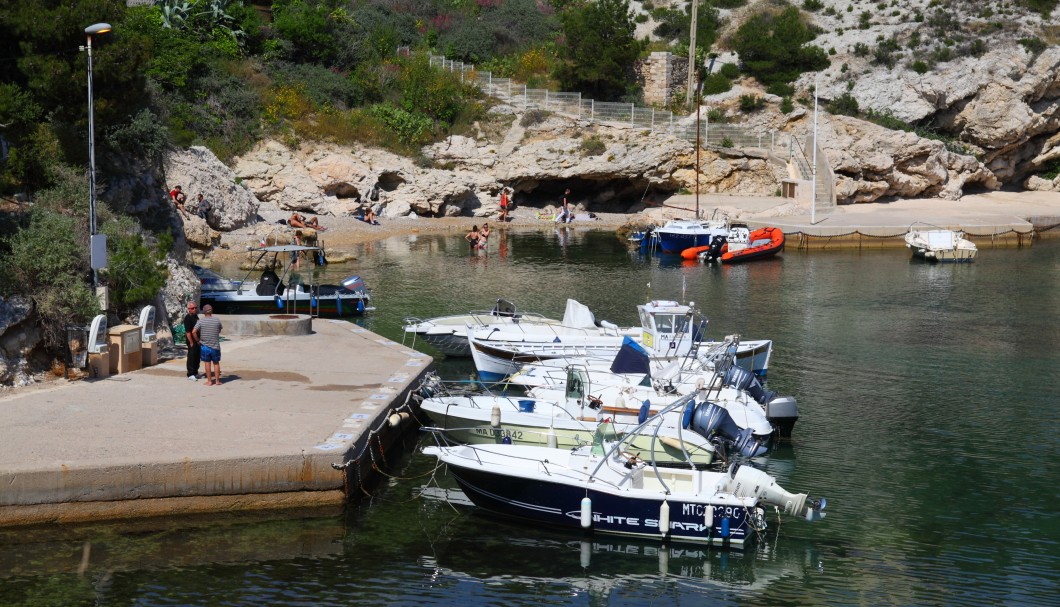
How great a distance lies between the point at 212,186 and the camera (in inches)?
1960

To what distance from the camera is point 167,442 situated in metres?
17.3

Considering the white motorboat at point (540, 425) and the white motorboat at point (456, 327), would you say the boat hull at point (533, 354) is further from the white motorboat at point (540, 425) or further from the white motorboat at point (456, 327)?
the white motorboat at point (540, 425)

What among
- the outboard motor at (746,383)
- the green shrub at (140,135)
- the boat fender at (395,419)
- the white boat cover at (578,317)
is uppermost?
the green shrub at (140,135)

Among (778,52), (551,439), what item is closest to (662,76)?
(778,52)

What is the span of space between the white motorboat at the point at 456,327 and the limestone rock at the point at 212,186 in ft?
73.9

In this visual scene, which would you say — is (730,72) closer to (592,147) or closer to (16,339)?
(592,147)

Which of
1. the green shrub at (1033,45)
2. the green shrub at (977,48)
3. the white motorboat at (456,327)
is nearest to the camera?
the white motorboat at (456,327)

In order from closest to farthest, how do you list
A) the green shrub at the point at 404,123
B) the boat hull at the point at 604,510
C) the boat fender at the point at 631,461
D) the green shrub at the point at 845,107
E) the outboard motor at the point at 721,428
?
1. the boat hull at the point at 604,510
2. the boat fender at the point at 631,461
3. the outboard motor at the point at 721,428
4. the green shrub at the point at 404,123
5. the green shrub at the point at 845,107

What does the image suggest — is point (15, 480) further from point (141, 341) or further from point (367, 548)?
point (141, 341)

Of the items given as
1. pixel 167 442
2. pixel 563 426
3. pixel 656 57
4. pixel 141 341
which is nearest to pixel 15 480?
pixel 167 442

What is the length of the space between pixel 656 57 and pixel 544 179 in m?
15.5

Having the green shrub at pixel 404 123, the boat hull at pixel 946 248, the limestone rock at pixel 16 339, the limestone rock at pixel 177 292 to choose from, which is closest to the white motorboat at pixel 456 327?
the limestone rock at pixel 177 292

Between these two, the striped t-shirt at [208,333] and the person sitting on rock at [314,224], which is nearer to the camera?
the striped t-shirt at [208,333]

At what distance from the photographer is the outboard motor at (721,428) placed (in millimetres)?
19906
